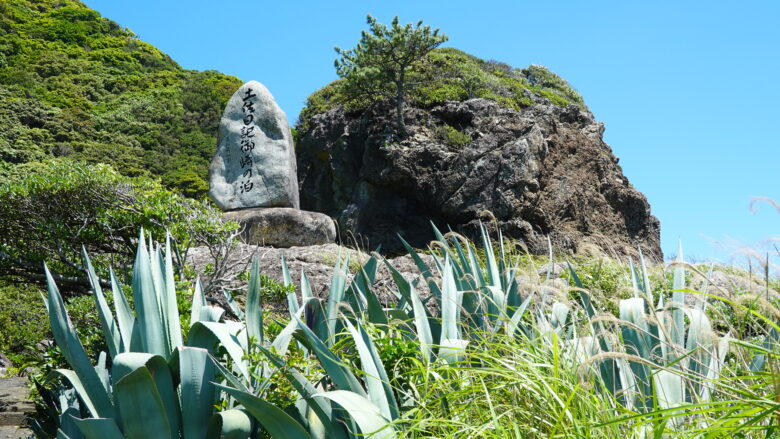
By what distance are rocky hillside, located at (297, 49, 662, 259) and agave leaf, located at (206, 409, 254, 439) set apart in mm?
9961

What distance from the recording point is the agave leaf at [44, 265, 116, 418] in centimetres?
231

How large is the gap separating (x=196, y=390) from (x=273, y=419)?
14.5 inches

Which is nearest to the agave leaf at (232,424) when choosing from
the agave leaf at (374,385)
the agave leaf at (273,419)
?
the agave leaf at (273,419)

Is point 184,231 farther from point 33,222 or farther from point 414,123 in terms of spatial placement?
point 414,123

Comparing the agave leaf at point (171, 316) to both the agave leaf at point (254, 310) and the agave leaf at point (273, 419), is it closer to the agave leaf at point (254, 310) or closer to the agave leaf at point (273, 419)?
the agave leaf at point (254, 310)

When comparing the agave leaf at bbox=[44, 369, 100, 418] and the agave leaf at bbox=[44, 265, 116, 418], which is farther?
the agave leaf at bbox=[44, 369, 100, 418]

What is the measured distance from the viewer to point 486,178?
12.7 meters

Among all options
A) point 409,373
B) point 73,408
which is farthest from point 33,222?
point 409,373

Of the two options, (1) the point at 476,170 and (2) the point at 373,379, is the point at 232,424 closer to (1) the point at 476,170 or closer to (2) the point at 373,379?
(2) the point at 373,379

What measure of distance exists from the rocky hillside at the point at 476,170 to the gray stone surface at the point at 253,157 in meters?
3.15

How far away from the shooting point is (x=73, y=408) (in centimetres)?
263

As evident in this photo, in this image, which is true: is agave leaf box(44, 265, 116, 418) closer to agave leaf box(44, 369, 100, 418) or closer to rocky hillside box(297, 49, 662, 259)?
agave leaf box(44, 369, 100, 418)

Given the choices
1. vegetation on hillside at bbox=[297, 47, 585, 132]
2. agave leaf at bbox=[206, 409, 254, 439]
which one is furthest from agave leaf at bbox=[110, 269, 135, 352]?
vegetation on hillside at bbox=[297, 47, 585, 132]

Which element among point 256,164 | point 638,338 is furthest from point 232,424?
point 256,164
